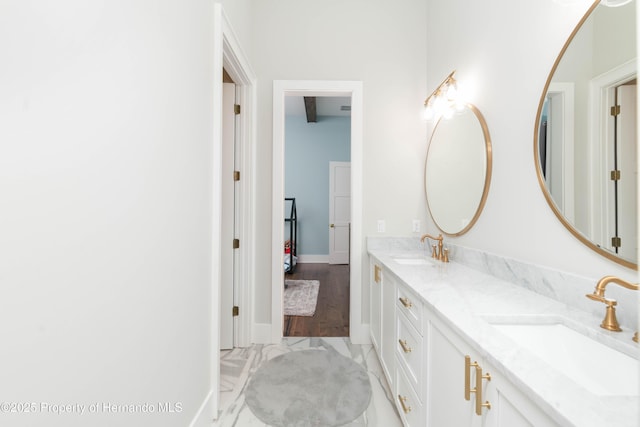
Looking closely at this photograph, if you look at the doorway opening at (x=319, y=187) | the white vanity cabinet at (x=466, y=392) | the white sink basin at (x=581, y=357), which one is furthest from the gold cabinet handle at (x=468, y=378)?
the doorway opening at (x=319, y=187)

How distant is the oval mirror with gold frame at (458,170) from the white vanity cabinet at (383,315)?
618mm

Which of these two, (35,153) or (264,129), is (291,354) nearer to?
(264,129)

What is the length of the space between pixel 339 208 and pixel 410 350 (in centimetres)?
454

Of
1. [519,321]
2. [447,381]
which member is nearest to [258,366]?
[447,381]

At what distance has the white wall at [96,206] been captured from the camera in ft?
1.80

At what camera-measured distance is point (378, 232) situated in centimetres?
242

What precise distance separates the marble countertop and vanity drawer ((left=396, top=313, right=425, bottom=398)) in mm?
208

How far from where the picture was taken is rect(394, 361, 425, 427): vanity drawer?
1149 mm

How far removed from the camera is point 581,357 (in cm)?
80

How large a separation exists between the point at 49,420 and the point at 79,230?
0.44m

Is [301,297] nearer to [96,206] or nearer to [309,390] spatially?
[309,390]

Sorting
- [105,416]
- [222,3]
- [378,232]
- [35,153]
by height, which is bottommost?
[105,416]

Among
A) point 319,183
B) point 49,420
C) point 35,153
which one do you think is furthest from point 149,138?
point 319,183

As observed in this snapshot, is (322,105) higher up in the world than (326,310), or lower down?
higher up
